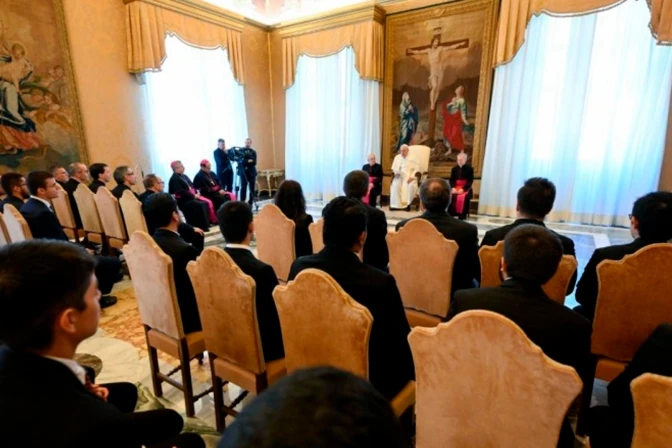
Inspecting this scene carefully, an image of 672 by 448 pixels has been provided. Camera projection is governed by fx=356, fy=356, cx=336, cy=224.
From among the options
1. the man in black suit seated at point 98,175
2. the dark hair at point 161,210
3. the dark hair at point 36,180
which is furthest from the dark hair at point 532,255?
the man in black suit seated at point 98,175

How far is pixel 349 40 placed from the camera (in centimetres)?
715

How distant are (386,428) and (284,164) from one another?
9055mm

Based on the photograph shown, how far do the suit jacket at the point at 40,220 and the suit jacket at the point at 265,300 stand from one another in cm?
218

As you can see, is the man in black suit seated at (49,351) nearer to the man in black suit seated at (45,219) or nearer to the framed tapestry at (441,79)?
the man in black suit seated at (45,219)

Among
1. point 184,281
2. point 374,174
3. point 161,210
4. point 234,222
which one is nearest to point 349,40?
point 374,174

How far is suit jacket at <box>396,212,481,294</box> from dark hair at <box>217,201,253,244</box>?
92 centimetres

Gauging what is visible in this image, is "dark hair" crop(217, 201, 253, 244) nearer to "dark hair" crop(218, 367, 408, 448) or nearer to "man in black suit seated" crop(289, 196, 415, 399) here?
"man in black suit seated" crop(289, 196, 415, 399)

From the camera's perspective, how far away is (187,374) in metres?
1.77

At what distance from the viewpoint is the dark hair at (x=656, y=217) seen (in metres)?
1.56

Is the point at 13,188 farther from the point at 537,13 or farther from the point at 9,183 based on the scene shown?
the point at 537,13

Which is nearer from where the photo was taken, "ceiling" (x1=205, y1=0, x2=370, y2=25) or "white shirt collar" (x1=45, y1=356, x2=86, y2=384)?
"white shirt collar" (x1=45, y1=356, x2=86, y2=384)

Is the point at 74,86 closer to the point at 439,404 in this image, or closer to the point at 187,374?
the point at 187,374

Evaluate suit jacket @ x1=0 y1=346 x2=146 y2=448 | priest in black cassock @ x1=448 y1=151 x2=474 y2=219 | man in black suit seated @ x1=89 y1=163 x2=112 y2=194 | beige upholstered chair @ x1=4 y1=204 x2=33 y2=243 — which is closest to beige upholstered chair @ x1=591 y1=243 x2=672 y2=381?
suit jacket @ x1=0 y1=346 x2=146 y2=448

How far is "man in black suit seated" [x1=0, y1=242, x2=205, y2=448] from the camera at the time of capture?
2.27 ft
